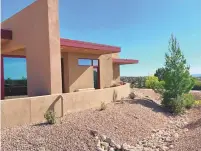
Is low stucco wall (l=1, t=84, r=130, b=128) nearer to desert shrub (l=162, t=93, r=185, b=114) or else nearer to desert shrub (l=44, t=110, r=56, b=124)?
desert shrub (l=44, t=110, r=56, b=124)

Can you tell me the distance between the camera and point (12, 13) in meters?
12.0

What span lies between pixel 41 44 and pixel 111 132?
4852mm

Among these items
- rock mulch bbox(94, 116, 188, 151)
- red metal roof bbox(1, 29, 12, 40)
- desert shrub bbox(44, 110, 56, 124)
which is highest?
red metal roof bbox(1, 29, 12, 40)

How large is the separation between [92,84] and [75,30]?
4.98 metres

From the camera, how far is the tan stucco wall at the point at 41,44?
952cm

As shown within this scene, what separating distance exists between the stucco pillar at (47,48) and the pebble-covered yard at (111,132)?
5.75 ft

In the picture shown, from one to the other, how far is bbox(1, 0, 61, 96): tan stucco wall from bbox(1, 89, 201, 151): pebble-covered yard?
1.94 m

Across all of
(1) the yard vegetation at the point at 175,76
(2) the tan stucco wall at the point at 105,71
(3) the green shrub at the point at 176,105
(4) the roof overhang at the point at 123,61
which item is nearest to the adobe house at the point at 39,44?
(2) the tan stucco wall at the point at 105,71

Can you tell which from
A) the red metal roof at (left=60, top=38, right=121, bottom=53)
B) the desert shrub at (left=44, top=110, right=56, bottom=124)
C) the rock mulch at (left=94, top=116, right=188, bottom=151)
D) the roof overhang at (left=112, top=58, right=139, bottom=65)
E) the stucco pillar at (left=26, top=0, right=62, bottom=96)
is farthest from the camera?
the roof overhang at (left=112, top=58, right=139, bottom=65)

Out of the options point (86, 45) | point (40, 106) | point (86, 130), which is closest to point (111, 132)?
point (86, 130)

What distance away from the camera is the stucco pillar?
948 cm

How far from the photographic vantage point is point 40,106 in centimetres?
871

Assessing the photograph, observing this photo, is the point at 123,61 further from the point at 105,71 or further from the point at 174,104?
the point at 174,104

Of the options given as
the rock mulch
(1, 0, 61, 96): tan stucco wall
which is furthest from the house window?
the rock mulch
